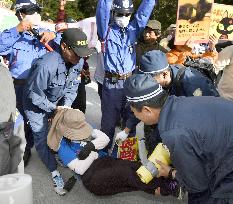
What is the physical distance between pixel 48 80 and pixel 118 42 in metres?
1.05

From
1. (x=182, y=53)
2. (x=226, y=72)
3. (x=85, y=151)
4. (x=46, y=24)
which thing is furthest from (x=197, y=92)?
(x=46, y=24)

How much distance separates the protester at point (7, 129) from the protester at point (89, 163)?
3.61 feet

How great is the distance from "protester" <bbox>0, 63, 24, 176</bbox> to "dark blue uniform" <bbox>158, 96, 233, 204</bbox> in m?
1.00

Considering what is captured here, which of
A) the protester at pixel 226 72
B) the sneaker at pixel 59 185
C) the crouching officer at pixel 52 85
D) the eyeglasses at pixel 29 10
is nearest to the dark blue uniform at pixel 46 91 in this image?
the crouching officer at pixel 52 85

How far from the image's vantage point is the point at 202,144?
86.0 inches

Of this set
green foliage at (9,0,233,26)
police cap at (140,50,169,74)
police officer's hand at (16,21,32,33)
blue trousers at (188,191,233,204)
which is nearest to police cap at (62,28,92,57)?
Answer: police officer's hand at (16,21,32,33)

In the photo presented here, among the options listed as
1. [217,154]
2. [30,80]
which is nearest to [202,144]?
[217,154]

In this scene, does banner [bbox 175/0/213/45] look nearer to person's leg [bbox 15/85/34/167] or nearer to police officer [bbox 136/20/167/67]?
police officer [bbox 136/20/167/67]

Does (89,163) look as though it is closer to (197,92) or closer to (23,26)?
(197,92)

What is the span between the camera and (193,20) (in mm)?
4844

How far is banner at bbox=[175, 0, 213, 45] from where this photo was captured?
15.3 feet

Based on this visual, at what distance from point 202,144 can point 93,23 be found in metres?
3.76

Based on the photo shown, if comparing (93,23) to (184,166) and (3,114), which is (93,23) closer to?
(3,114)

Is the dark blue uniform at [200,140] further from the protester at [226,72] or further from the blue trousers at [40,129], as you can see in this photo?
the blue trousers at [40,129]
